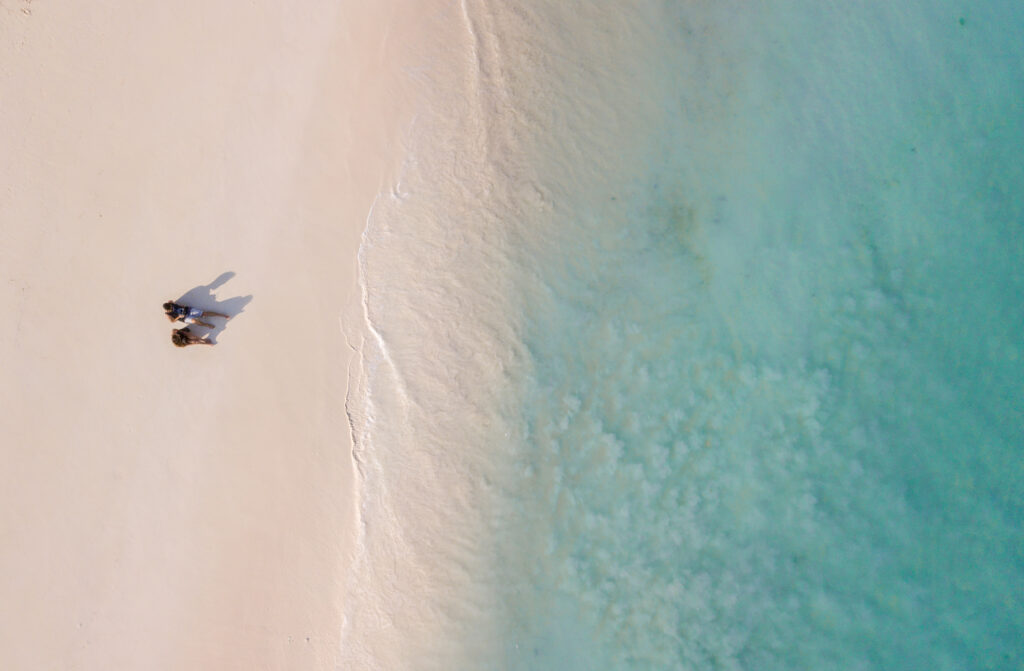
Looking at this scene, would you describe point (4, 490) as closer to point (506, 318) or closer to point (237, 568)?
point (237, 568)

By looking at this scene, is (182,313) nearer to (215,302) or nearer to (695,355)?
(215,302)

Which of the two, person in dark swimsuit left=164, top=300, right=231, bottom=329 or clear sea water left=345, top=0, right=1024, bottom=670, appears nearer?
clear sea water left=345, top=0, right=1024, bottom=670

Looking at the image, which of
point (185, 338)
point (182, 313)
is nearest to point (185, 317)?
point (182, 313)

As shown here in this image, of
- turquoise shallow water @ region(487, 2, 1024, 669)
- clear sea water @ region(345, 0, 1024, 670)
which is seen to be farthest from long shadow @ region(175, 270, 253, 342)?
turquoise shallow water @ region(487, 2, 1024, 669)

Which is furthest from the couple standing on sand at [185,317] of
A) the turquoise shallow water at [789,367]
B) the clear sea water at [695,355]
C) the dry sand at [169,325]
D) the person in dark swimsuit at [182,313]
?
the turquoise shallow water at [789,367]

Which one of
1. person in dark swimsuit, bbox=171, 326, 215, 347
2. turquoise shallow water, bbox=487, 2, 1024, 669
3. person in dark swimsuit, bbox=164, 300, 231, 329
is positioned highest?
person in dark swimsuit, bbox=164, 300, 231, 329

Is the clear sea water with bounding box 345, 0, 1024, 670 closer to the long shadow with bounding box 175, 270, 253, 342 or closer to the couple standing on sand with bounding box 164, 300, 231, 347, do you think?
the long shadow with bounding box 175, 270, 253, 342

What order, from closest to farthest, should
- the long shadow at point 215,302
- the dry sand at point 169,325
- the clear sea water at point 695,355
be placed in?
1. the clear sea water at point 695,355
2. the dry sand at point 169,325
3. the long shadow at point 215,302

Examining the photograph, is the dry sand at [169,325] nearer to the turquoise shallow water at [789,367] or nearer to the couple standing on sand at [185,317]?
the couple standing on sand at [185,317]
